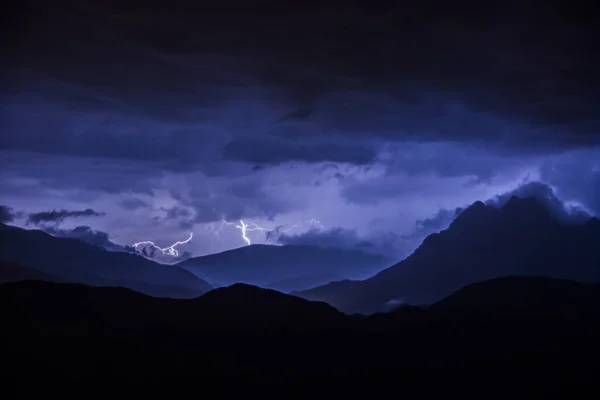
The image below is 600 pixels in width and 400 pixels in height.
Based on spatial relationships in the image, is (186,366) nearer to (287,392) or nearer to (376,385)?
(287,392)

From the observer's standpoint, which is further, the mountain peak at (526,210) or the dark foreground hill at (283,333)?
the mountain peak at (526,210)

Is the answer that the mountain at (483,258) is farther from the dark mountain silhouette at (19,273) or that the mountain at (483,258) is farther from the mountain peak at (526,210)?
the dark mountain silhouette at (19,273)

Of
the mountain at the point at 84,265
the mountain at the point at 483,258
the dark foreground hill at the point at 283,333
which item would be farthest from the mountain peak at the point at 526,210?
the mountain at the point at 84,265

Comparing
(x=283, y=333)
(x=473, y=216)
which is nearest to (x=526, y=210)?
(x=473, y=216)

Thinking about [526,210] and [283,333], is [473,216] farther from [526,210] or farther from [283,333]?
[283,333]

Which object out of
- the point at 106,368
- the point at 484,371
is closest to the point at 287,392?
the point at 106,368

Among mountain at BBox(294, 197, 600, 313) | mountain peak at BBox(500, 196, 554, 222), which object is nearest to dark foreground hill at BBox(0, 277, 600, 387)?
mountain at BBox(294, 197, 600, 313)

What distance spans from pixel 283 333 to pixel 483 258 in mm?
47475

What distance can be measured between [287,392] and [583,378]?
34383 mm

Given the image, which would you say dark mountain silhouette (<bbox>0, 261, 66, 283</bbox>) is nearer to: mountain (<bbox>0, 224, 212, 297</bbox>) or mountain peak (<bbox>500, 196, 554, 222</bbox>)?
mountain (<bbox>0, 224, 212, 297</bbox>)

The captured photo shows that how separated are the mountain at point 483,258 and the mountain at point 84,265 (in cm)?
3201

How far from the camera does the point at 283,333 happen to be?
70562 mm

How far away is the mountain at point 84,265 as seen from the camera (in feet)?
336

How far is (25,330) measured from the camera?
203 ft
